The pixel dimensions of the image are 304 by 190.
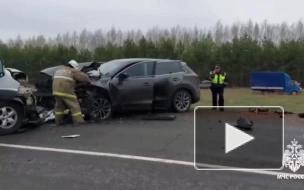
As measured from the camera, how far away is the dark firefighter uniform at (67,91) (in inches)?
365

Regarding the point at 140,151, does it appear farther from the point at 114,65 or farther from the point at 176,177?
the point at 114,65

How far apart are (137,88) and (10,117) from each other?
11.8ft

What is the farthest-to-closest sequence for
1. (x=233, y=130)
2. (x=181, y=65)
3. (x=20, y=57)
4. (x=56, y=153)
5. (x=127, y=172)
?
1. (x=20, y=57)
2. (x=181, y=65)
3. (x=56, y=153)
4. (x=127, y=172)
5. (x=233, y=130)

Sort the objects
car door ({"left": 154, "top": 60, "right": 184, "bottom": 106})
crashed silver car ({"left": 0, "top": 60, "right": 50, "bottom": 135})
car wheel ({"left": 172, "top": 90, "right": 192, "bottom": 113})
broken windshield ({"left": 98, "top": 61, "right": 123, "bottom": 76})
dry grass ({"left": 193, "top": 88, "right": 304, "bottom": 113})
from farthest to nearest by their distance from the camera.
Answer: dry grass ({"left": 193, "top": 88, "right": 304, "bottom": 113}) → car wheel ({"left": 172, "top": 90, "right": 192, "bottom": 113}) → car door ({"left": 154, "top": 60, "right": 184, "bottom": 106}) → broken windshield ({"left": 98, "top": 61, "right": 123, "bottom": 76}) → crashed silver car ({"left": 0, "top": 60, "right": 50, "bottom": 135})

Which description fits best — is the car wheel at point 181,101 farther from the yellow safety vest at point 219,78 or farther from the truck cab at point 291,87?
the truck cab at point 291,87

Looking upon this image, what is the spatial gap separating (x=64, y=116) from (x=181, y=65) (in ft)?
13.8

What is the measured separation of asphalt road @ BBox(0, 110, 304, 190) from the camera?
16.5ft

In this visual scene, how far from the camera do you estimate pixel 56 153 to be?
6742mm

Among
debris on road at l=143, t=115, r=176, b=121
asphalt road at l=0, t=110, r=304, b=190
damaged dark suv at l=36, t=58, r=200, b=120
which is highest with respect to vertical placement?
damaged dark suv at l=36, t=58, r=200, b=120

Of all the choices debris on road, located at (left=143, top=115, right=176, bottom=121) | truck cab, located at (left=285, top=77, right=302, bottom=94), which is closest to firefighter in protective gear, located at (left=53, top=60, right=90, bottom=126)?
debris on road, located at (left=143, top=115, right=176, bottom=121)

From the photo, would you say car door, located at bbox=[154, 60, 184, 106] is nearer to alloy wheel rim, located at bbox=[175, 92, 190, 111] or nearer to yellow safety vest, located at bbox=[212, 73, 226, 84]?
alloy wheel rim, located at bbox=[175, 92, 190, 111]

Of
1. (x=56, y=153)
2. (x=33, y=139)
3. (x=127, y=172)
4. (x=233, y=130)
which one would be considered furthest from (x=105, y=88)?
(x=233, y=130)

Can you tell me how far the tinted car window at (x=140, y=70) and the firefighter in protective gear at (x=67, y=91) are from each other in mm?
1554

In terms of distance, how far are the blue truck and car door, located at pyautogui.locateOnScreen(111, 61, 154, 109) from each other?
23.8 meters
